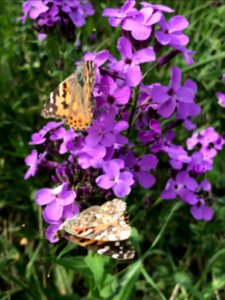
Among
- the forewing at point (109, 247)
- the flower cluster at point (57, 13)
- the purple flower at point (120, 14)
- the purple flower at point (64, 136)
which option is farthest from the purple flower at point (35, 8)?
the forewing at point (109, 247)

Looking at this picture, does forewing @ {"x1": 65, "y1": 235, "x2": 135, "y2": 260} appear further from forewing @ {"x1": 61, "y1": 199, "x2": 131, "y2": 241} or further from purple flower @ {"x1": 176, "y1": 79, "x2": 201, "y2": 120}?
purple flower @ {"x1": 176, "y1": 79, "x2": 201, "y2": 120}

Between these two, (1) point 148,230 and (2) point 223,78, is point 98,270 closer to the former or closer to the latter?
(1) point 148,230

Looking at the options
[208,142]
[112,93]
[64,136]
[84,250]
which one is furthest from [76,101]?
[208,142]

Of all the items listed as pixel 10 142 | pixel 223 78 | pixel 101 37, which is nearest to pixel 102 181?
pixel 223 78

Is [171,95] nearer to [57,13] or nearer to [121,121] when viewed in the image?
[121,121]

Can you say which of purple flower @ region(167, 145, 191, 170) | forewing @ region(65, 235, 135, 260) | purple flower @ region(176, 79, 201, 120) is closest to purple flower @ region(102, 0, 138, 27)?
purple flower @ region(176, 79, 201, 120)

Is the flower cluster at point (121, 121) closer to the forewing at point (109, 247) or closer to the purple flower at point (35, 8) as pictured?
the forewing at point (109, 247)
